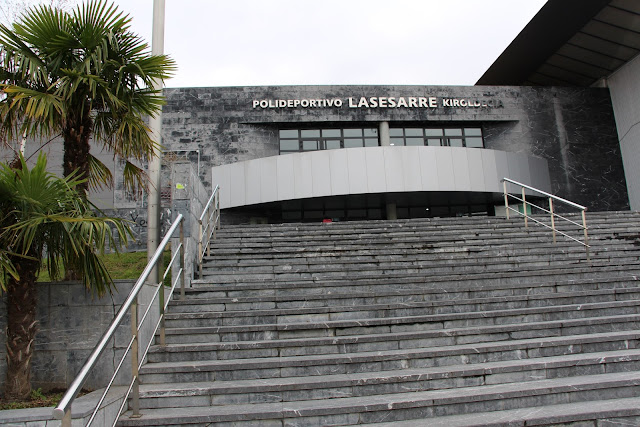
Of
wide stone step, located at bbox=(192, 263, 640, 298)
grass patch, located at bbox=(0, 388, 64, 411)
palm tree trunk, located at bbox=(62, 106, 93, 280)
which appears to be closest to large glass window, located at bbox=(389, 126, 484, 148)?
wide stone step, located at bbox=(192, 263, 640, 298)

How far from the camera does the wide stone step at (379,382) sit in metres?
4.36

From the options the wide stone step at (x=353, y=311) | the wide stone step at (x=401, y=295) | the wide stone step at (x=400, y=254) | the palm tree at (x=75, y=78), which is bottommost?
the wide stone step at (x=353, y=311)

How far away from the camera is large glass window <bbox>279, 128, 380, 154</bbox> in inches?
745

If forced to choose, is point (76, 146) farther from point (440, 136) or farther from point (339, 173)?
point (440, 136)

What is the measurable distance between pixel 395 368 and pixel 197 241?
13.4 feet

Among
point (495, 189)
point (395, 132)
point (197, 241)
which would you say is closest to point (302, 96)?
point (395, 132)

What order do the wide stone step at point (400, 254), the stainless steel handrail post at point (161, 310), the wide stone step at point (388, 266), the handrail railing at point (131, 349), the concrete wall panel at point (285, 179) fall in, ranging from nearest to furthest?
the handrail railing at point (131, 349) < the stainless steel handrail post at point (161, 310) < the wide stone step at point (388, 266) < the wide stone step at point (400, 254) < the concrete wall panel at point (285, 179)

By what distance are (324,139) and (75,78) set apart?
14285 mm

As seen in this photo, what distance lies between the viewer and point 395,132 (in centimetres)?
1938

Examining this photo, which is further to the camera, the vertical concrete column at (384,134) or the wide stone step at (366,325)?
the vertical concrete column at (384,134)

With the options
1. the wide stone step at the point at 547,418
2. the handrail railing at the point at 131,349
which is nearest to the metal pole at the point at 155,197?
the handrail railing at the point at 131,349

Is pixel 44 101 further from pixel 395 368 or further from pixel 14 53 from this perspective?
pixel 395 368

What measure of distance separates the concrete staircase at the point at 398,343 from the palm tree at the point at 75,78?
88.7 inches

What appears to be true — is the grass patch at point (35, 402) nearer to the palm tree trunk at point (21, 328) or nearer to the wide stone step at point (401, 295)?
the palm tree trunk at point (21, 328)
